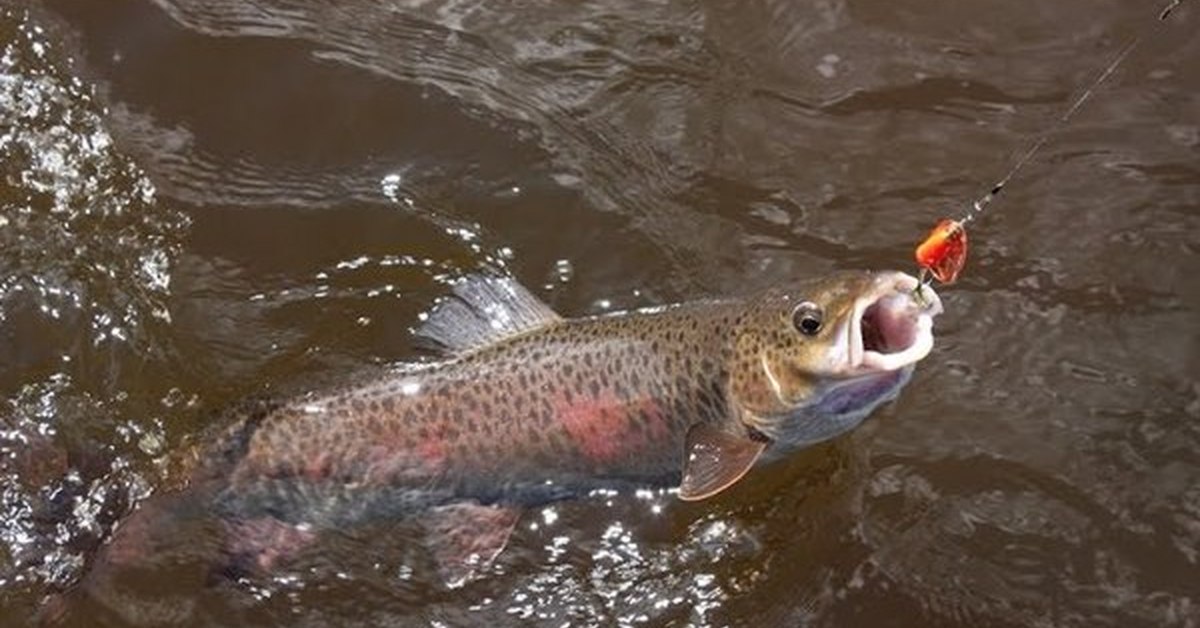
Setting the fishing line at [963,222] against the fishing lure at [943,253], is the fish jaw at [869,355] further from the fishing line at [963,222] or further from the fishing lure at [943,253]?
the fishing lure at [943,253]

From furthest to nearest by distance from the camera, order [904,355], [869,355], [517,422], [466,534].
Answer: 1. [466,534]
2. [517,422]
3. [869,355]
4. [904,355]

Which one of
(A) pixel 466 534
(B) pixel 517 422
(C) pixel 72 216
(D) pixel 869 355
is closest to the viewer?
(D) pixel 869 355

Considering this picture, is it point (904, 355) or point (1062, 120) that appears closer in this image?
point (904, 355)

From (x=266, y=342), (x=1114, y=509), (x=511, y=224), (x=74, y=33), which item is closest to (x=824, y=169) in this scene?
(x=511, y=224)

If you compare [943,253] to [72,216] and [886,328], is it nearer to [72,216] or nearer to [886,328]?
[886,328]

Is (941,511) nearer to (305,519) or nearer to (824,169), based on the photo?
(824,169)

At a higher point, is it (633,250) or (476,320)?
(633,250)

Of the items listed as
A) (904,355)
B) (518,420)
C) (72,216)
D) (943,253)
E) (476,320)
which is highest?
(72,216)

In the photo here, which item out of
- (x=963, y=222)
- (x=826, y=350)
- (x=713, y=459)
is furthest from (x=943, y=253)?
(x=963, y=222)
